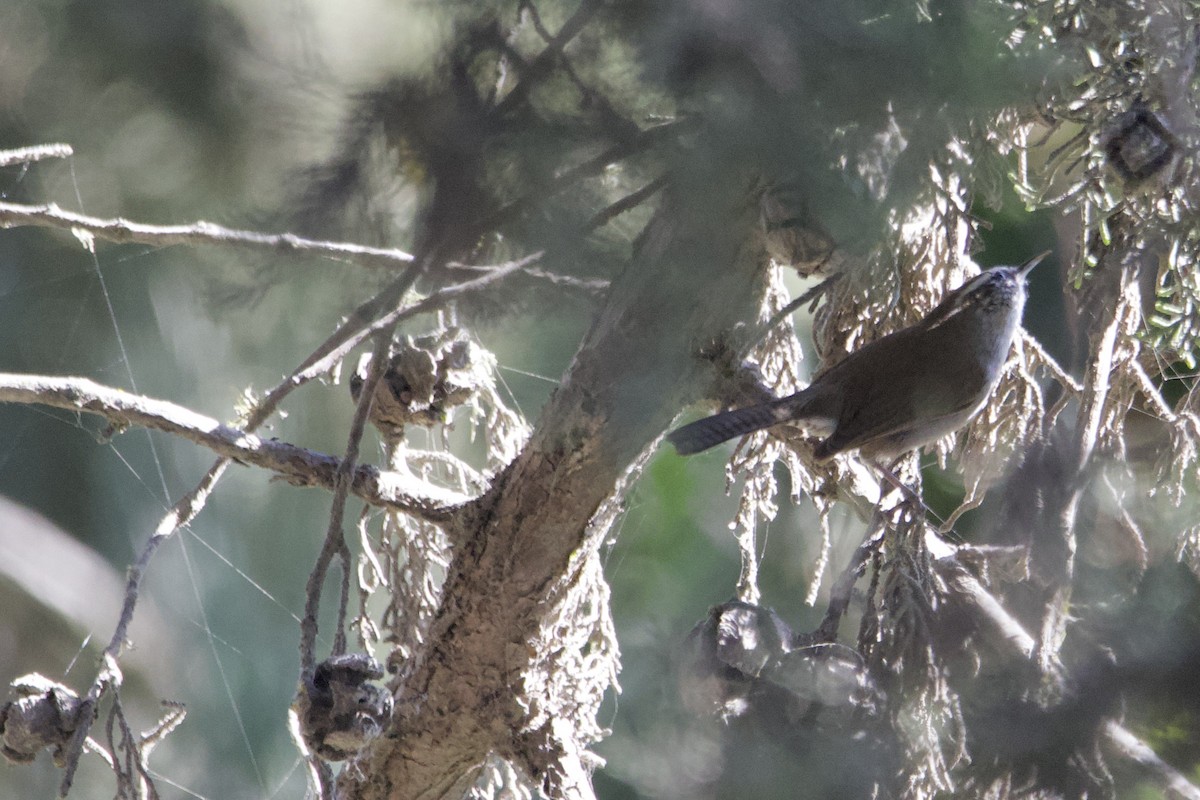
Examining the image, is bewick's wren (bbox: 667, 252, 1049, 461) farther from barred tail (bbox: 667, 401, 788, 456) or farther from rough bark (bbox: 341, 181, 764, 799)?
rough bark (bbox: 341, 181, 764, 799)

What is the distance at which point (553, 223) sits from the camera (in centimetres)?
73

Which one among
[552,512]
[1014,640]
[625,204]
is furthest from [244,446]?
[1014,640]

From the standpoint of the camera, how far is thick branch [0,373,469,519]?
1.44m

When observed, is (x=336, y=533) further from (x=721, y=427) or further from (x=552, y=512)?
(x=721, y=427)

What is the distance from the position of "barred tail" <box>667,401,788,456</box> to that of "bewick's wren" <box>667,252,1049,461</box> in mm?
85

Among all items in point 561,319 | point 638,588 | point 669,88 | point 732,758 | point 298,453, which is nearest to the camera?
point 669,88

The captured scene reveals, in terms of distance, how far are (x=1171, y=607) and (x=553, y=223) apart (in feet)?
1.89

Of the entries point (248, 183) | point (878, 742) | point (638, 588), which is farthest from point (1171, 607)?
point (248, 183)

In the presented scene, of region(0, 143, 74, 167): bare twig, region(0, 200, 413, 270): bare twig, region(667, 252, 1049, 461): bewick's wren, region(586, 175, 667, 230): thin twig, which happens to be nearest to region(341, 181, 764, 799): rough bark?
region(586, 175, 667, 230): thin twig

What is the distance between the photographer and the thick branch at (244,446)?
1.44m

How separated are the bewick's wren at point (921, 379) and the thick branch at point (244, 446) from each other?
60 centimetres

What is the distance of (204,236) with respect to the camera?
0.95m

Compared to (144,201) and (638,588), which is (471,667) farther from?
(144,201)

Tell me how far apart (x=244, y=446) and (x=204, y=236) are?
0.56m
